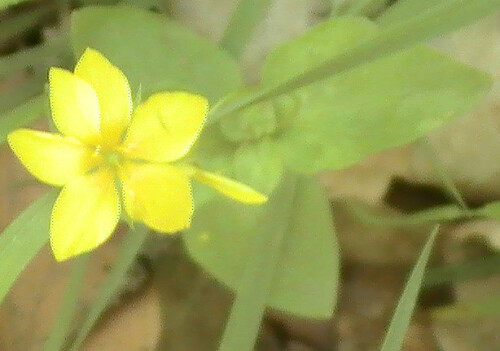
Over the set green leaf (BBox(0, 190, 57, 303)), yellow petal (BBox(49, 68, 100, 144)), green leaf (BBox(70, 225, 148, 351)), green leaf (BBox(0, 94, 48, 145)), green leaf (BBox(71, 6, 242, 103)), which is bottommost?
green leaf (BBox(70, 225, 148, 351))

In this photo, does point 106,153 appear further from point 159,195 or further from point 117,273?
point 117,273

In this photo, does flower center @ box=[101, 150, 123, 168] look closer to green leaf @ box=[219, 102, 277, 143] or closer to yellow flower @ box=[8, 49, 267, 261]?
yellow flower @ box=[8, 49, 267, 261]

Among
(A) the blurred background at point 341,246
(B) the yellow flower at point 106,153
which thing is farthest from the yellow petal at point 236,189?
(A) the blurred background at point 341,246

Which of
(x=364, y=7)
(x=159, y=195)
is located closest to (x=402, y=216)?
(x=364, y=7)

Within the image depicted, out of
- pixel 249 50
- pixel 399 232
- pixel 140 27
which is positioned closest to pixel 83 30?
pixel 140 27

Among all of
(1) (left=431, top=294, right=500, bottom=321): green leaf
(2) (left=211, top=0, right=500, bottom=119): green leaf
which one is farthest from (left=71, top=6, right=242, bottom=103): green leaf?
(1) (left=431, top=294, right=500, bottom=321): green leaf

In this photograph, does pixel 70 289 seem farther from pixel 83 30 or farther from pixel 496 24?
pixel 496 24
